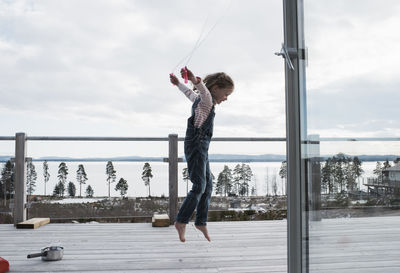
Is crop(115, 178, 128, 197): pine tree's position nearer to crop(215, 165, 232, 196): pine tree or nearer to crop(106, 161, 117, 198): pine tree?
crop(106, 161, 117, 198): pine tree

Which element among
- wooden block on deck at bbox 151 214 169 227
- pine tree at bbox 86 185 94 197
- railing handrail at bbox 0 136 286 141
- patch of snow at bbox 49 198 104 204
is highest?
railing handrail at bbox 0 136 286 141

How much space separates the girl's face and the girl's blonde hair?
0.06 feet

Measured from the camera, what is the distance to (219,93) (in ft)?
8.36

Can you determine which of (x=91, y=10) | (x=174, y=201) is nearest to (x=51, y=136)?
(x=174, y=201)

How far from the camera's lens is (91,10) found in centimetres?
700

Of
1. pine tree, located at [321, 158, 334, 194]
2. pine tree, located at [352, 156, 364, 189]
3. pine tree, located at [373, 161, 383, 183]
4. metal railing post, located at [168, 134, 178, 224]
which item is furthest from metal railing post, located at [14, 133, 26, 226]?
pine tree, located at [373, 161, 383, 183]

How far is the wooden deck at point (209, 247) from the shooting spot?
1192 millimetres

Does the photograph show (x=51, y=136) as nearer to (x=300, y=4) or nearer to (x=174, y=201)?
(x=174, y=201)

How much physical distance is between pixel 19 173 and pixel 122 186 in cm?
110

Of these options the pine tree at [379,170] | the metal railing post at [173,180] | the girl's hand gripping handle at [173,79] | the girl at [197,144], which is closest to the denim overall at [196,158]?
the girl at [197,144]

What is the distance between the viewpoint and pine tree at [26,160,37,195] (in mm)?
4281

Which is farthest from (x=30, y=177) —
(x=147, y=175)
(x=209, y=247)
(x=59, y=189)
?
(x=209, y=247)

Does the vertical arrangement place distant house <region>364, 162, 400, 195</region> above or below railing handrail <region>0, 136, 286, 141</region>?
below

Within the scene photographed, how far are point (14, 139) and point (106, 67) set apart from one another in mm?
5041
